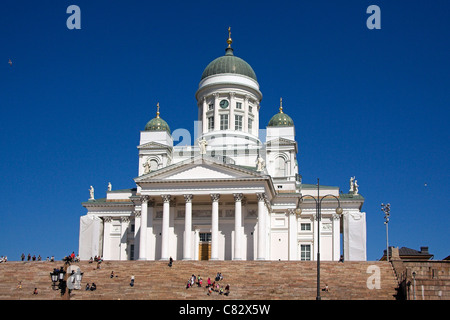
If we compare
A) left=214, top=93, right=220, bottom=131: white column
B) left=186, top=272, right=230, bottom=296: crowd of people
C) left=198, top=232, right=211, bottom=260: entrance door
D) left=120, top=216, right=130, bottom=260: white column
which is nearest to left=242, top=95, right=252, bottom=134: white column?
left=214, top=93, right=220, bottom=131: white column

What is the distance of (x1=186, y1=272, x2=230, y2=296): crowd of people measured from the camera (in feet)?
139

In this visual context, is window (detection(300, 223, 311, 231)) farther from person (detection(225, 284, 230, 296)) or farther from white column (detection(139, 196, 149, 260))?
person (detection(225, 284, 230, 296))

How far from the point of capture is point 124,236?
66125mm

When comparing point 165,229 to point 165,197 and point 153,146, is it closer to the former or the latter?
point 165,197

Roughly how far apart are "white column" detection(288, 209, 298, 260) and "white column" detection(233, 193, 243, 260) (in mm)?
7648

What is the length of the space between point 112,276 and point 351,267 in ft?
55.8

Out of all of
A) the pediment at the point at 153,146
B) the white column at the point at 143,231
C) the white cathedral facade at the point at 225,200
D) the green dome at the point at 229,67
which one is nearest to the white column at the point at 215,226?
the white cathedral facade at the point at 225,200

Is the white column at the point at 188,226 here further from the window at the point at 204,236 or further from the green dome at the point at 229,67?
the green dome at the point at 229,67

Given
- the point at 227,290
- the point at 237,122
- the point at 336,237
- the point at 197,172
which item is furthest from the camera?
the point at 237,122

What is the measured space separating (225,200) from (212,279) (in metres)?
13.3

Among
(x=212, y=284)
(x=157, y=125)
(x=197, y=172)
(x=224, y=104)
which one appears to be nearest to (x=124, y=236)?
(x=157, y=125)

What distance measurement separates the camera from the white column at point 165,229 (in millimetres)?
56781
